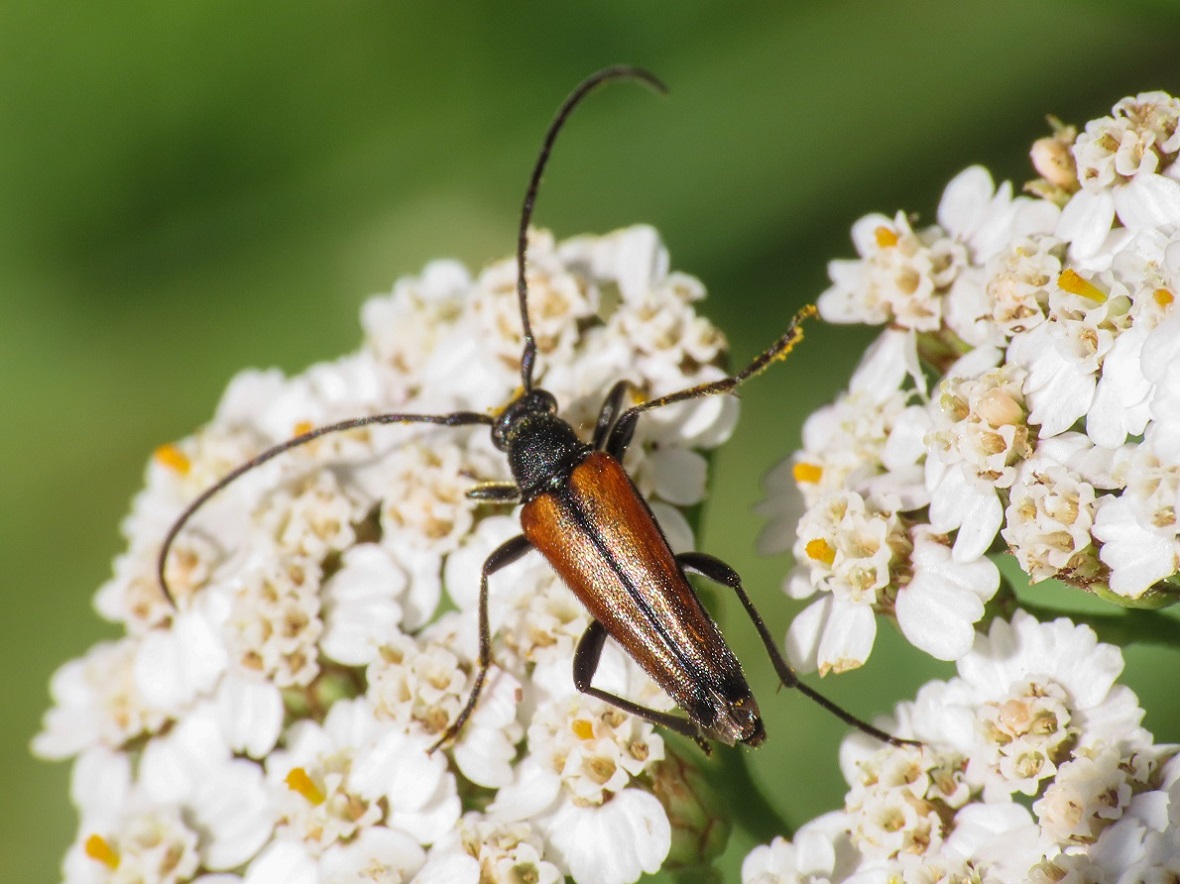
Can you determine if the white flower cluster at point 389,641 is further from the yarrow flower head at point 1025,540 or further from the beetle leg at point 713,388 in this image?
the yarrow flower head at point 1025,540

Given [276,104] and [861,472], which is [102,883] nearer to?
[861,472]

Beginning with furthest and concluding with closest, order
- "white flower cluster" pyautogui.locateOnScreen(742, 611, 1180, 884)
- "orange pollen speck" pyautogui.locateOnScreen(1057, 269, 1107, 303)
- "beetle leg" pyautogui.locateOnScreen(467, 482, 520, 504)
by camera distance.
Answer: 1. "beetle leg" pyautogui.locateOnScreen(467, 482, 520, 504)
2. "orange pollen speck" pyautogui.locateOnScreen(1057, 269, 1107, 303)
3. "white flower cluster" pyautogui.locateOnScreen(742, 611, 1180, 884)

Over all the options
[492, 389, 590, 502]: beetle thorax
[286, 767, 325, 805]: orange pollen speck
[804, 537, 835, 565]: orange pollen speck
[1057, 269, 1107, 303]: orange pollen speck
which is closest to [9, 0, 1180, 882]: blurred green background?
[492, 389, 590, 502]: beetle thorax

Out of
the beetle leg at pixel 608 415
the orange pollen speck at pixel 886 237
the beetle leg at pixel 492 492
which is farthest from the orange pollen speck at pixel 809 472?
the beetle leg at pixel 492 492

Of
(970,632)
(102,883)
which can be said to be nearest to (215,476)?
(102,883)

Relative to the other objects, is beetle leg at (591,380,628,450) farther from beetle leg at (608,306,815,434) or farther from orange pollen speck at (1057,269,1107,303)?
orange pollen speck at (1057,269,1107,303)
